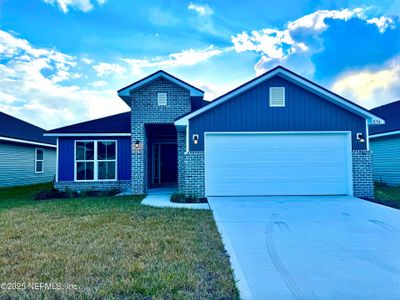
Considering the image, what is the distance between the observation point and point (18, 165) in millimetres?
16953

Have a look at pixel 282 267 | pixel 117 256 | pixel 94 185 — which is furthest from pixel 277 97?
pixel 94 185

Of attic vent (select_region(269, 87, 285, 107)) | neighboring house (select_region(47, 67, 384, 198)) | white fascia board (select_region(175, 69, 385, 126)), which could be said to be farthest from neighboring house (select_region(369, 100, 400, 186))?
attic vent (select_region(269, 87, 285, 107))

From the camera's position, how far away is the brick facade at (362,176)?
10352mm

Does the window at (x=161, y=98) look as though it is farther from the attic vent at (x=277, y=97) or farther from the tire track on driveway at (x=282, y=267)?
the tire track on driveway at (x=282, y=267)

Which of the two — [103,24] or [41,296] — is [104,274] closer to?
[41,296]

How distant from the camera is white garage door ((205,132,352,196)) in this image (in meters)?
10.5

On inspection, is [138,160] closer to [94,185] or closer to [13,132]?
[94,185]

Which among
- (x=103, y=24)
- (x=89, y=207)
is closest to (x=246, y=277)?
(x=89, y=207)

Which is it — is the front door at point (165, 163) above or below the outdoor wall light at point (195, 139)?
below

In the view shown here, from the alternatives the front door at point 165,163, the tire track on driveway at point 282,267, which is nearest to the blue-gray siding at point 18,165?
the front door at point 165,163

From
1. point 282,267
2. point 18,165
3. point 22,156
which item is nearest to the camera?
point 282,267

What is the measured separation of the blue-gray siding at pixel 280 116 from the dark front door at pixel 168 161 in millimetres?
6788

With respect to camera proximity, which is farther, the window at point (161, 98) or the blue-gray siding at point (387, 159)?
the blue-gray siding at point (387, 159)

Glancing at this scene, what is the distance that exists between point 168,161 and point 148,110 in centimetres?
561
